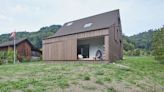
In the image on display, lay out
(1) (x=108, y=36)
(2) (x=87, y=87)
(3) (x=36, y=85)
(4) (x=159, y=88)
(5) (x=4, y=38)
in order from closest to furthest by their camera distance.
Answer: (3) (x=36, y=85) < (2) (x=87, y=87) < (4) (x=159, y=88) < (1) (x=108, y=36) < (5) (x=4, y=38)

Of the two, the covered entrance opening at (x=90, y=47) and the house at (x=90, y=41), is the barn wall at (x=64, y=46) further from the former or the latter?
the covered entrance opening at (x=90, y=47)

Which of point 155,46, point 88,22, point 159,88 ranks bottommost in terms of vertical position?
point 159,88

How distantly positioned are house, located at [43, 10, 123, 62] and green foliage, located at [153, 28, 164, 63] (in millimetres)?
2800

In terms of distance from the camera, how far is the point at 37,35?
146 feet

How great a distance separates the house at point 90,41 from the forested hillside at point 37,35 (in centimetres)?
1937

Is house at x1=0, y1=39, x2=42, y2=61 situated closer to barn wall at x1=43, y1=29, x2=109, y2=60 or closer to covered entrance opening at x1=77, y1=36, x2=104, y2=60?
barn wall at x1=43, y1=29, x2=109, y2=60

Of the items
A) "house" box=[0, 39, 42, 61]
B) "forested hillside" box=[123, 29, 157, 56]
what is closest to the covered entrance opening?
"house" box=[0, 39, 42, 61]

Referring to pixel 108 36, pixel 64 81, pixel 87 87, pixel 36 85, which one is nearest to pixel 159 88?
pixel 87 87

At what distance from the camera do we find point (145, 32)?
158 ft

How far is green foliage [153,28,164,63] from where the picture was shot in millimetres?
18078

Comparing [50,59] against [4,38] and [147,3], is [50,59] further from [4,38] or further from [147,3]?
[4,38]

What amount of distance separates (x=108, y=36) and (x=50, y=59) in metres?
6.08

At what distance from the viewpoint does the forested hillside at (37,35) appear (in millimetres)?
43222

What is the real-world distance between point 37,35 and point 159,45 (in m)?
29.9
